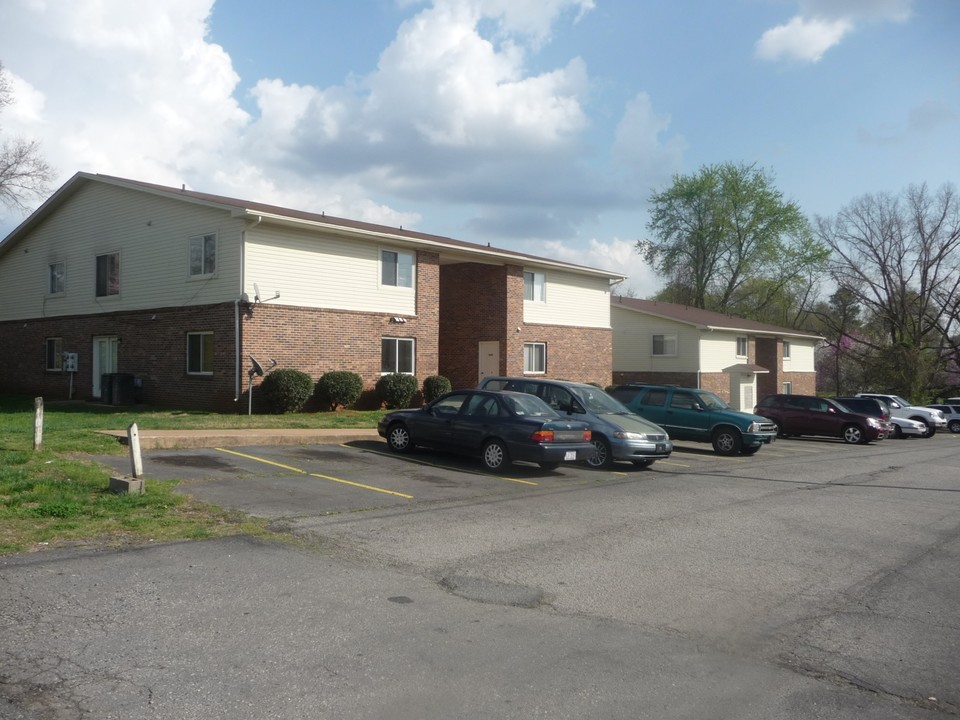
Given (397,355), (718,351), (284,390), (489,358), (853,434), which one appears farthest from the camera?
(718,351)

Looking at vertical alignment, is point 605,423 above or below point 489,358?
below

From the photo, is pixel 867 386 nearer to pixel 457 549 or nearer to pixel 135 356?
pixel 135 356

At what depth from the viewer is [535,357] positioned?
3142cm

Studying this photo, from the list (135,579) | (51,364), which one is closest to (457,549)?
(135,579)

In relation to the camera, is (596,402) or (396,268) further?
(396,268)

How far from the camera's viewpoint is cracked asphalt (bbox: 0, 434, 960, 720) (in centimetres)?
469

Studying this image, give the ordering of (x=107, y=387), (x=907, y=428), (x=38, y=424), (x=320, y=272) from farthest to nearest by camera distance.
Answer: (x=907, y=428) → (x=107, y=387) → (x=320, y=272) → (x=38, y=424)

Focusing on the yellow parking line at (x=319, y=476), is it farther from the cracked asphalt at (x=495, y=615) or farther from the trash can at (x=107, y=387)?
the trash can at (x=107, y=387)

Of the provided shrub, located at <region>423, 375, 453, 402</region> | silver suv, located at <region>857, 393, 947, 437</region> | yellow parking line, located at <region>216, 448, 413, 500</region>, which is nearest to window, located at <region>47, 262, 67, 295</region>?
shrub, located at <region>423, 375, 453, 402</region>

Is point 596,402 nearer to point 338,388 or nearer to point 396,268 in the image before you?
point 338,388

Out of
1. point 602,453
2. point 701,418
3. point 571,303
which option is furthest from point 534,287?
point 602,453

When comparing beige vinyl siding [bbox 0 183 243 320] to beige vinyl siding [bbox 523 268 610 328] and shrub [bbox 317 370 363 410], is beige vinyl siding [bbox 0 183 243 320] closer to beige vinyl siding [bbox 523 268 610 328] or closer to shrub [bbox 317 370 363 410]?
shrub [bbox 317 370 363 410]

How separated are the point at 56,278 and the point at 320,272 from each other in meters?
11.5

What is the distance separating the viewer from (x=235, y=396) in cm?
2198
